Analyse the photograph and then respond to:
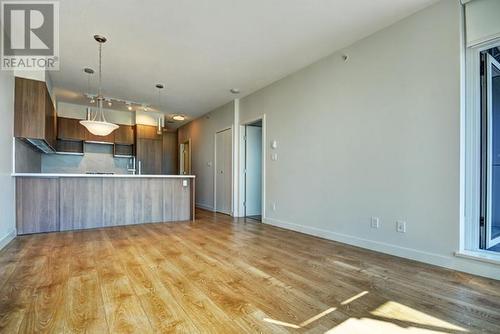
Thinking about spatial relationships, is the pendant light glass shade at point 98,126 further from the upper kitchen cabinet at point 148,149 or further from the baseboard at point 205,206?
the baseboard at point 205,206

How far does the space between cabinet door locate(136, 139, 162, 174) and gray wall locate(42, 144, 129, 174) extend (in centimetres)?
66

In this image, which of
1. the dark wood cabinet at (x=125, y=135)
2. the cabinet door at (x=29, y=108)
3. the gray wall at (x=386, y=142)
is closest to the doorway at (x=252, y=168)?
the gray wall at (x=386, y=142)

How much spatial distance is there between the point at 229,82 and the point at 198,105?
184cm

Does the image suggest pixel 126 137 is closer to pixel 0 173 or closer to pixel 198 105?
pixel 198 105

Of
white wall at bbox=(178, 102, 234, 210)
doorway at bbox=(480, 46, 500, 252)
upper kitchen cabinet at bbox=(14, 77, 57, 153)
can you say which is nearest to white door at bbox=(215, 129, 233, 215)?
white wall at bbox=(178, 102, 234, 210)

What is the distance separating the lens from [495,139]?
8.80ft

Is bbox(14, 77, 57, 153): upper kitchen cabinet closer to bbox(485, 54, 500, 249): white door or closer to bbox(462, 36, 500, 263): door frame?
bbox(462, 36, 500, 263): door frame

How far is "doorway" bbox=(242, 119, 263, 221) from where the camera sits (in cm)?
599

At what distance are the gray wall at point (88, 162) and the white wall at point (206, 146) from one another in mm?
1993

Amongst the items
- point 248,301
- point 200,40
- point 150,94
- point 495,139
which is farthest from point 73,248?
point 495,139

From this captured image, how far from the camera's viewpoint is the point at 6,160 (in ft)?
11.1

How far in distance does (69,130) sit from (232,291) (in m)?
6.22

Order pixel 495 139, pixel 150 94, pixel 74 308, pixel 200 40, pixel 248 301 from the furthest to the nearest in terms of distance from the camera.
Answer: pixel 150 94 → pixel 200 40 → pixel 495 139 → pixel 248 301 → pixel 74 308

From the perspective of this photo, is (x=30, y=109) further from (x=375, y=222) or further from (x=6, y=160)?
(x=375, y=222)
